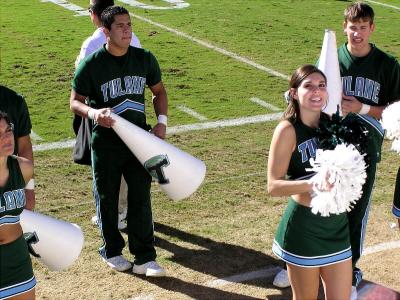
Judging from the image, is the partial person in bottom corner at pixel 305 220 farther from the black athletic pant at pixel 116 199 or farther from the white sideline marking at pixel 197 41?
the white sideline marking at pixel 197 41

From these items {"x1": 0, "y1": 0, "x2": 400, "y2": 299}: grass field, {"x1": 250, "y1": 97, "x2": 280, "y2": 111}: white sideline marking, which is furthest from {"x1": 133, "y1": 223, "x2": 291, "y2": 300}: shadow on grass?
{"x1": 250, "y1": 97, "x2": 280, "y2": 111}: white sideline marking

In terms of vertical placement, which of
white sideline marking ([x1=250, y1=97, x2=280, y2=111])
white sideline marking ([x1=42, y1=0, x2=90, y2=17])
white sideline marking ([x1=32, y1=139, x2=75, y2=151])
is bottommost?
white sideline marking ([x1=32, y1=139, x2=75, y2=151])

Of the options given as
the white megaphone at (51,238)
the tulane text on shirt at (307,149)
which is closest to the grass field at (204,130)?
the white megaphone at (51,238)

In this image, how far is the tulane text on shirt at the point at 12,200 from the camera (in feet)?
12.9

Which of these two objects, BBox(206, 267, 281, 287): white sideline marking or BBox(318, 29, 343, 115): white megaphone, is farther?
BBox(206, 267, 281, 287): white sideline marking

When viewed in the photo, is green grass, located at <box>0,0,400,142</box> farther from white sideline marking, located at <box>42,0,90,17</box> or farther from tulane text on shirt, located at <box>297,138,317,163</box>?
tulane text on shirt, located at <box>297,138,317,163</box>

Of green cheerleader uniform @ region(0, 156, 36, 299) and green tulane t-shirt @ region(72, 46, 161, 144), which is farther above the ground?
green tulane t-shirt @ region(72, 46, 161, 144)

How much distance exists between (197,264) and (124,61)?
1.52 m

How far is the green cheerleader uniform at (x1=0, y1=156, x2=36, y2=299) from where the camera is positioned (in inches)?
156

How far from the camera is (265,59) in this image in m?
11.5

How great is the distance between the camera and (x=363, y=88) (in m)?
5.27

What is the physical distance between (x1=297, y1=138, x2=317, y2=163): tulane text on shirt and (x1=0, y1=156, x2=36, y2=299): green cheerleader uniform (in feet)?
4.81

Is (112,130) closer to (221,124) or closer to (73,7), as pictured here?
(221,124)

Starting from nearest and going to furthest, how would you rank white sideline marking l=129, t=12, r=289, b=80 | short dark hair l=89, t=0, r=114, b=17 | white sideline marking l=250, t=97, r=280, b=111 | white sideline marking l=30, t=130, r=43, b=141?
1. short dark hair l=89, t=0, r=114, b=17
2. white sideline marking l=30, t=130, r=43, b=141
3. white sideline marking l=250, t=97, r=280, b=111
4. white sideline marking l=129, t=12, r=289, b=80
